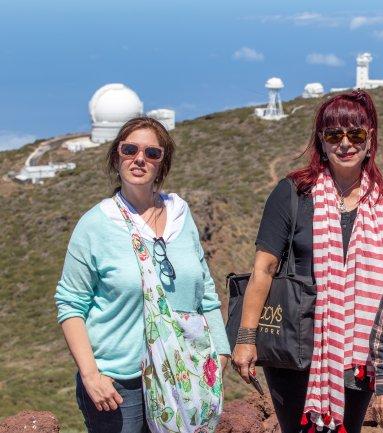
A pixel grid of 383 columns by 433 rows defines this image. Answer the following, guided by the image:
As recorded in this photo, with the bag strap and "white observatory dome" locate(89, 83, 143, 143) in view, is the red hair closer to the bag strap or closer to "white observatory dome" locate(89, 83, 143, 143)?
the bag strap

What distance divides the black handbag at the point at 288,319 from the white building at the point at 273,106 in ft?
111

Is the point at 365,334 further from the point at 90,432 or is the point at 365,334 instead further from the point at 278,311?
the point at 90,432

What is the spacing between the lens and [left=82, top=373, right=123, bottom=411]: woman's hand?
10.0 feet

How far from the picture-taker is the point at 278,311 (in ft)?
11.0

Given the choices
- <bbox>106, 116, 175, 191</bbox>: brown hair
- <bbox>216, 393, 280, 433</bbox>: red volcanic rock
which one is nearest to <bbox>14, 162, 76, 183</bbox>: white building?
<bbox>216, 393, 280, 433</bbox>: red volcanic rock

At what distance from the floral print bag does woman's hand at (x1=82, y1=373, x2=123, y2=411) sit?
12cm

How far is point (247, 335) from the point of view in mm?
3400

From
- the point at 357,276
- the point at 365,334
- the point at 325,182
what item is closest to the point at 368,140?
the point at 325,182

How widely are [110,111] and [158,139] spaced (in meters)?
39.3

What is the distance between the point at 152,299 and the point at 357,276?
855 millimetres

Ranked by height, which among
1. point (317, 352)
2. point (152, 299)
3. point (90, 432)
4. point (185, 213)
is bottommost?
point (90, 432)

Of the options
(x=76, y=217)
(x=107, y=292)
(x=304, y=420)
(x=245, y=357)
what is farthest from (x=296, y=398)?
(x=76, y=217)

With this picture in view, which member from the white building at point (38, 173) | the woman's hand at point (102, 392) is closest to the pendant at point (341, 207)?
the woman's hand at point (102, 392)

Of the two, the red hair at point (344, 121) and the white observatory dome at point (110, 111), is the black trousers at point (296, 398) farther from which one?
the white observatory dome at point (110, 111)
